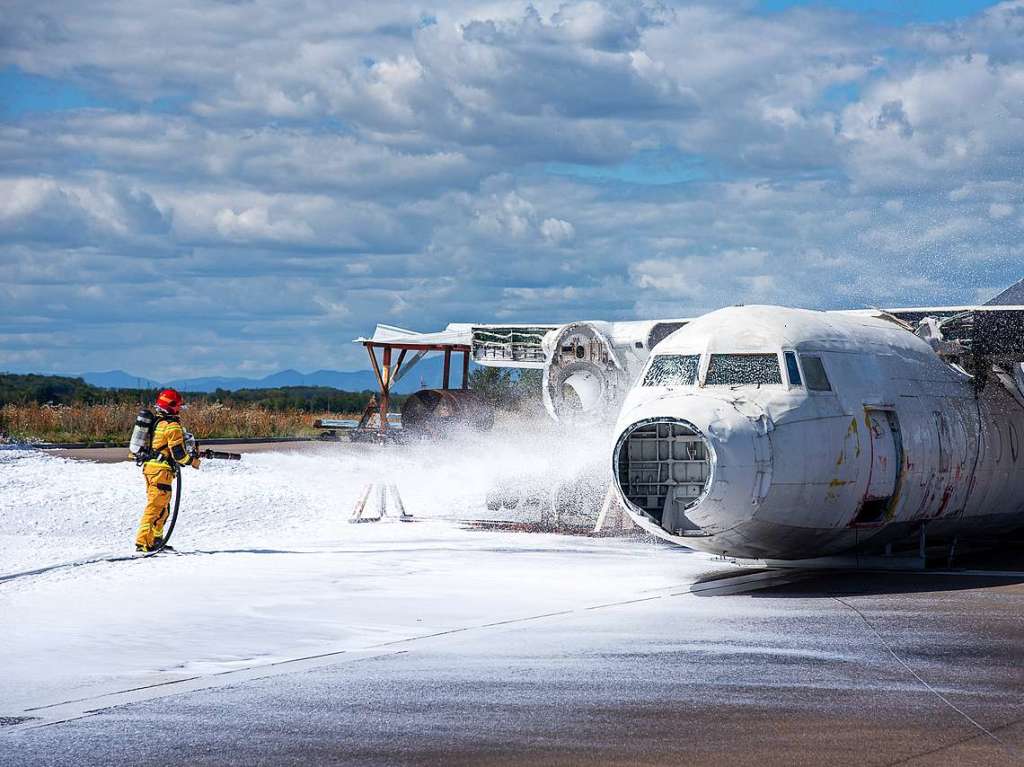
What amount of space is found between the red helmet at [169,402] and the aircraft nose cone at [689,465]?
7.12 metres

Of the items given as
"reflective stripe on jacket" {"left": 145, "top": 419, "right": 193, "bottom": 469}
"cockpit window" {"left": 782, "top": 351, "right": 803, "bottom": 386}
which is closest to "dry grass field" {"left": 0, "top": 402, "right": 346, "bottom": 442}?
"reflective stripe on jacket" {"left": 145, "top": 419, "right": 193, "bottom": 469}

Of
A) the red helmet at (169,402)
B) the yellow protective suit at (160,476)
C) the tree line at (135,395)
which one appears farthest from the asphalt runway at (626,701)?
the tree line at (135,395)

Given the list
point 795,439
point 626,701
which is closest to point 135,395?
point 795,439

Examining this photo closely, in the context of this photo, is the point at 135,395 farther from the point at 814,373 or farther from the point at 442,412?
the point at 814,373

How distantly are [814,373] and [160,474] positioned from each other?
9.62 metres

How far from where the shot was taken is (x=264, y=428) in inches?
2281

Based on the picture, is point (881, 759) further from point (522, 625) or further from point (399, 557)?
point (399, 557)

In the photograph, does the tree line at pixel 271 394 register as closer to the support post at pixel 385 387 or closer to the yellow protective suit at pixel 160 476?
the support post at pixel 385 387

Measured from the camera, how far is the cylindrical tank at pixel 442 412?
43938 millimetres

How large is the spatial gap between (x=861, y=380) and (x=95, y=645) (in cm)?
999

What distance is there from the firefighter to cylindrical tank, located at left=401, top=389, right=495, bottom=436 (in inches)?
933

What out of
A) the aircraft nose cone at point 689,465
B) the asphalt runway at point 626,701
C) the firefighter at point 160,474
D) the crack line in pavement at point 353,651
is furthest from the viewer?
the firefighter at point 160,474

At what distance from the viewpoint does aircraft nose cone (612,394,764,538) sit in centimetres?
1556

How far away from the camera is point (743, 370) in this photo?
56.3 feet
